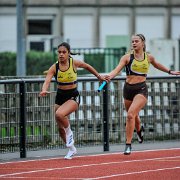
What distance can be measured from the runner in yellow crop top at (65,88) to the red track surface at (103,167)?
18.9 inches

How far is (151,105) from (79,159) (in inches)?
136

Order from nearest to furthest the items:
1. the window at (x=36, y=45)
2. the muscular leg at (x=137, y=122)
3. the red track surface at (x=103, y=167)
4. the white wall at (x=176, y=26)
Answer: the red track surface at (x=103, y=167) → the muscular leg at (x=137, y=122) → the window at (x=36, y=45) → the white wall at (x=176, y=26)

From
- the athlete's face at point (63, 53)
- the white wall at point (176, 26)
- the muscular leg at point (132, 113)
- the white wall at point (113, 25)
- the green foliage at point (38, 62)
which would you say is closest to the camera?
the athlete's face at point (63, 53)

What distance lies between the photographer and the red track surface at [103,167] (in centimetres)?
1441

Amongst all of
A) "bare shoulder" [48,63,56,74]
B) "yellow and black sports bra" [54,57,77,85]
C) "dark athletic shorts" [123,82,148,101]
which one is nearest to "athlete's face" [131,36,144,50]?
"dark athletic shorts" [123,82,148,101]

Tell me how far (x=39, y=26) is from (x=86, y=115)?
55.4ft

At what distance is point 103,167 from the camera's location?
15477 millimetres

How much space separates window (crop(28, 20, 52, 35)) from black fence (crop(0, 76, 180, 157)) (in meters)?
16.0

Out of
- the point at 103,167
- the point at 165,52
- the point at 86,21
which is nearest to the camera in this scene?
the point at 103,167

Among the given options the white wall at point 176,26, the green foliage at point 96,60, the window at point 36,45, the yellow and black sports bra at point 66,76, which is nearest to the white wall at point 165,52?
the green foliage at point 96,60

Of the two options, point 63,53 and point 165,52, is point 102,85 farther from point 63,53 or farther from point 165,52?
point 165,52

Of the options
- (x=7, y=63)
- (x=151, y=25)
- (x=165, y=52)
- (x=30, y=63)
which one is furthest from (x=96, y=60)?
(x=151, y=25)

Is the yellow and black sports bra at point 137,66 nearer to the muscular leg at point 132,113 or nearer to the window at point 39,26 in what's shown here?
the muscular leg at point 132,113

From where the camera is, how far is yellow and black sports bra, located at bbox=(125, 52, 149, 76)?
674 inches
